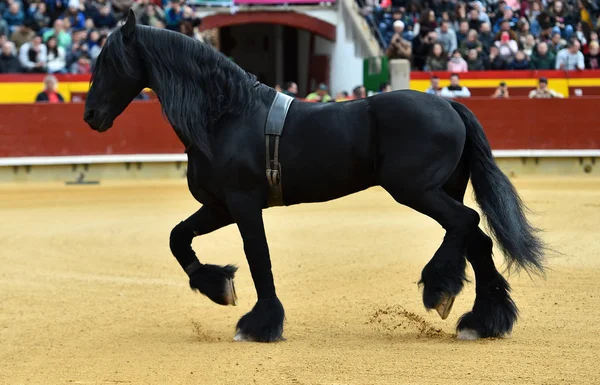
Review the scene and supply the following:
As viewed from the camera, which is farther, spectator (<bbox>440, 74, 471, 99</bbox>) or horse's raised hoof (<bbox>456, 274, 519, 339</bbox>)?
spectator (<bbox>440, 74, 471, 99</bbox>)

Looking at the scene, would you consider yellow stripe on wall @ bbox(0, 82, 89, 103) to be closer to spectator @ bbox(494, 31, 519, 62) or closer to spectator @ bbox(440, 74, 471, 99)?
spectator @ bbox(440, 74, 471, 99)

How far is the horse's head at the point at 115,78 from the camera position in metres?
6.66

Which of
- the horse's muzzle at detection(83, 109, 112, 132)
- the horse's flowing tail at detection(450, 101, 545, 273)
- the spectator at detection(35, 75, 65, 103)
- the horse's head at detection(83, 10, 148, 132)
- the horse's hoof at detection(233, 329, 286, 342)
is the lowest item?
the spectator at detection(35, 75, 65, 103)

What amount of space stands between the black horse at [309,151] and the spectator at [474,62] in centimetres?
1442

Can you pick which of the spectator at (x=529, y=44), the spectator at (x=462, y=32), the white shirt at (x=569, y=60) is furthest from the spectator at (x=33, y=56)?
the white shirt at (x=569, y=60)

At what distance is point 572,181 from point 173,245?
1117 centimetres

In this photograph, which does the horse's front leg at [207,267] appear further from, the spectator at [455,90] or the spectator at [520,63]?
the spectator at [520,63]

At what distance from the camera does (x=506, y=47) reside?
70.0 feet

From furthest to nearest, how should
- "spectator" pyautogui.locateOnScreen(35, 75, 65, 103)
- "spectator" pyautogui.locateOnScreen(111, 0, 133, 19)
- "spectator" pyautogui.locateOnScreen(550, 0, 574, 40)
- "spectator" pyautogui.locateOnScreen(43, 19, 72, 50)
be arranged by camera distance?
1. "spectator" pyautogui.locateOnScreen(550, 0, 574, 40)
2. "spectator" pyautogui.locateOnScreen(111, 0, 133, 19)
3. "spectator" pyautogui.locateOnScreen(43, 19, 72, 50)
4. "spectator" pyautogui.locateOnScreen(35, 75, 65, 103)

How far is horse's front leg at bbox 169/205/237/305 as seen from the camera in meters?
6.93

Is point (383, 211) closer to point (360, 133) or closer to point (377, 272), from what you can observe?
point (377, 272)

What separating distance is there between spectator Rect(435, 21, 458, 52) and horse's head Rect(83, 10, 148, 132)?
14.9 m

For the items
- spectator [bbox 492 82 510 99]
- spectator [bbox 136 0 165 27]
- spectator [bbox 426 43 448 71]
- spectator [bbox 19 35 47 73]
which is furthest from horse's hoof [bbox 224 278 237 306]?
spectator [bbox 426 43 448 71]

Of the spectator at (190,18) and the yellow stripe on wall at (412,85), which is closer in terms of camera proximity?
the yellow stripe on wall at (412,85)
